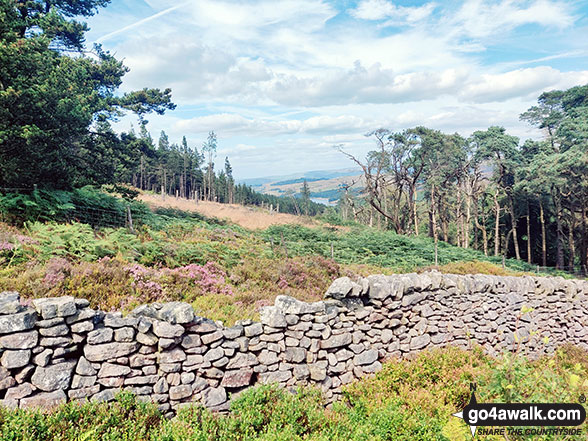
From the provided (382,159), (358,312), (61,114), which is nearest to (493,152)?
(382,159)

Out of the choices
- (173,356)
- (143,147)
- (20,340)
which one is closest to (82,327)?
(20,340)

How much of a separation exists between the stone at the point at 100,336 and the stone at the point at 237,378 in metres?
2.00

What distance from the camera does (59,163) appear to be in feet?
41.2

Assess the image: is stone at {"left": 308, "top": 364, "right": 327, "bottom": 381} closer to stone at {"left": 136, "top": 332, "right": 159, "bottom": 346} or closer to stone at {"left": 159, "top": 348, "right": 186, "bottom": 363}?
stone at {"left": 159, "top": 348, "right": 186, "bottom": 363}

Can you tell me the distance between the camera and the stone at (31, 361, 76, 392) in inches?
A: 184

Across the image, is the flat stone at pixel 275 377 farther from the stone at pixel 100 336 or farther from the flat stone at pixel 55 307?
the flat stone at pixel 55 307

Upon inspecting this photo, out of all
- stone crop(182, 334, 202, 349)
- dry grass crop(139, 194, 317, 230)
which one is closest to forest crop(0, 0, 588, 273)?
dry grass crop(139, 194, 317, 230)

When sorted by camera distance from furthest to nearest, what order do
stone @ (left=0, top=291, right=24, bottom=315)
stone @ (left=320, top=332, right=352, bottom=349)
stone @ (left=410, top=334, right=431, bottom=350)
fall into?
stone @ (left=410, top=334, right=431, bottom=350) → stone @ (left=320, top=332, right=352, bottom=349) → stone @ (left=0, top=291, right=24, bottom=315)

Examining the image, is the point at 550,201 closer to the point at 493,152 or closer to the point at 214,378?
the point at 493,152

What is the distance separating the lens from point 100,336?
512cm

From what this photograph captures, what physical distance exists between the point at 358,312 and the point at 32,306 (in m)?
5.94

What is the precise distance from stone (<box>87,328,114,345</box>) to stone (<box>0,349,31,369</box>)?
77cm

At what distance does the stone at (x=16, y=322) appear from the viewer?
15.0ft

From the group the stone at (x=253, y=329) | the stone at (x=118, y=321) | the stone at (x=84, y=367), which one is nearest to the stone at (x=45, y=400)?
the stone at (x=84, y=367)
